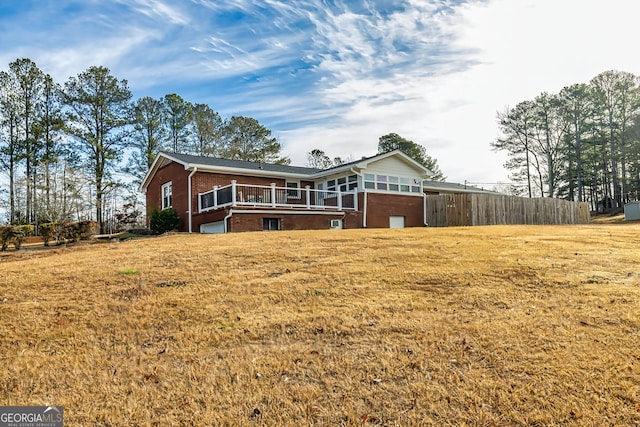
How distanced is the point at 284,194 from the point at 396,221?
6.45 meters

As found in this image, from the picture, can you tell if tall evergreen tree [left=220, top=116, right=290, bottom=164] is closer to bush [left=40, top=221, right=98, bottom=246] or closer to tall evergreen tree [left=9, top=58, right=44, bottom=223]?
tall evergreen tree [left=9, top=58, right=44, bottom=223]

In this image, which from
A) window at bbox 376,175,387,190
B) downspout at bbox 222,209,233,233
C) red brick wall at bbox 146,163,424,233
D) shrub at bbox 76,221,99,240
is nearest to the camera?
shrub at bbox 76,221,99,240

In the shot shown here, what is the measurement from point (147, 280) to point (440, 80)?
1175 centimetres

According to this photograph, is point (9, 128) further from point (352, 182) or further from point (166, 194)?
point (352, 182)

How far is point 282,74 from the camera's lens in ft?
48.0

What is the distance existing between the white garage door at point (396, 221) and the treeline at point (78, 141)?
716 inches

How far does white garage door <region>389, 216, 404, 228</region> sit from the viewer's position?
857 inches

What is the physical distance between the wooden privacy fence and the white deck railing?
5.26 m

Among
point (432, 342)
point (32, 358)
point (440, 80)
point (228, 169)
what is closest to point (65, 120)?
point (228, 169)

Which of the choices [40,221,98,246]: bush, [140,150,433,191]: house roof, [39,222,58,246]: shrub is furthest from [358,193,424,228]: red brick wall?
[39,222,58,246]: shrub

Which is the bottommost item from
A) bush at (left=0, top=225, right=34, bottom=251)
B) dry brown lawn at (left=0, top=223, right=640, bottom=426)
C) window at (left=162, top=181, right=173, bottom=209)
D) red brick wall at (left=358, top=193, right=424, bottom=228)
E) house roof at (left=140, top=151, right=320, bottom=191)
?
dry brown lawn at (left=0, top=223, right=640, bottom=426)

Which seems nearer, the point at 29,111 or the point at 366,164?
the point at 366,164

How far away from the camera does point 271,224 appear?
17656 mm
